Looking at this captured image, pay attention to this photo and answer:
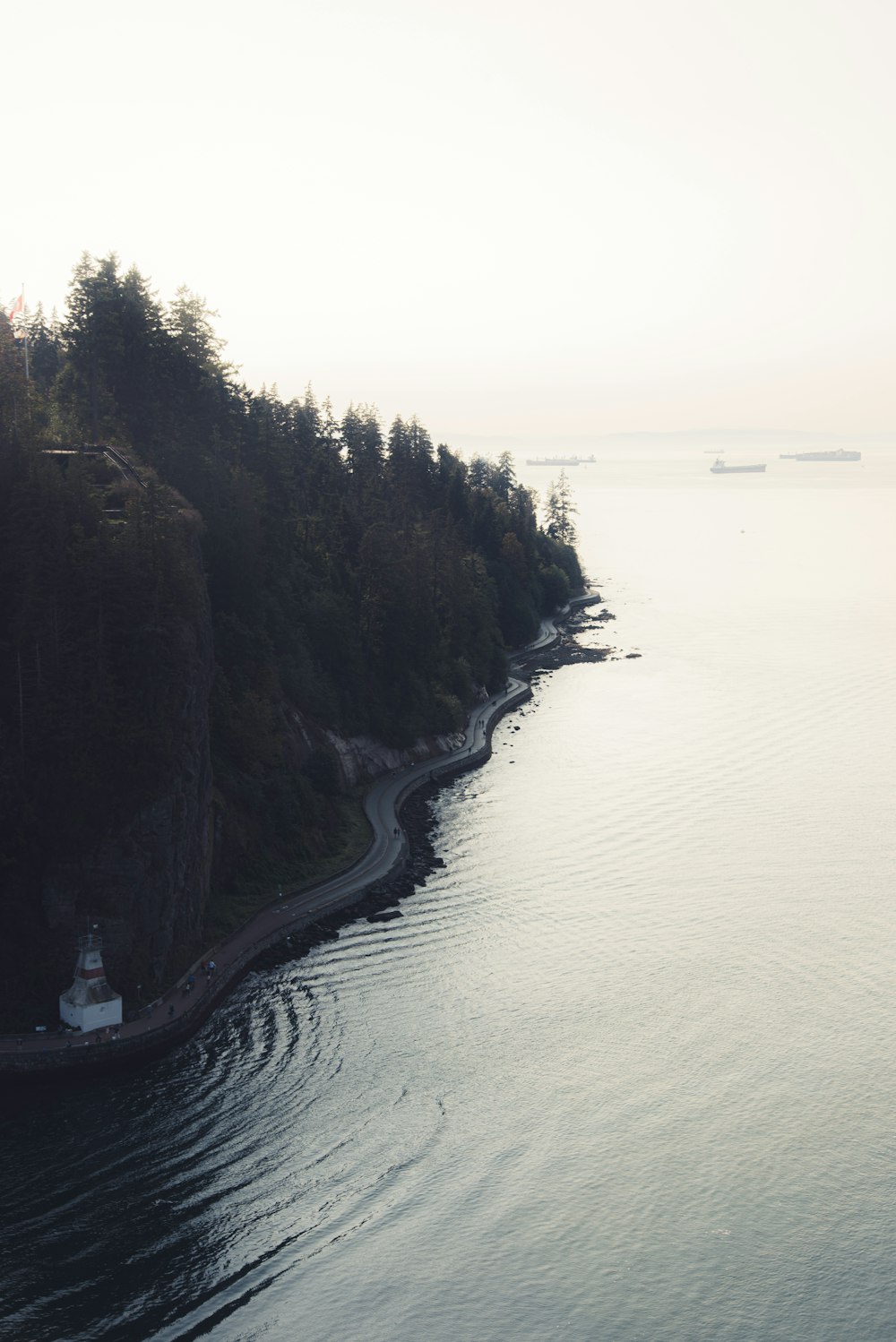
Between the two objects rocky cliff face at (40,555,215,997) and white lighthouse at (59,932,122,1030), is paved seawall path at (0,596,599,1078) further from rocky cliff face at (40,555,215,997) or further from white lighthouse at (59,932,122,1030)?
rocky cliff face at (40,555,215,997)

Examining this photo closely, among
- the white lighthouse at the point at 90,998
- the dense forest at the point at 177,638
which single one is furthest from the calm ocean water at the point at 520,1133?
the dense forest at the point at 177,638

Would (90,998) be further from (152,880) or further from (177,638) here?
(177,638)

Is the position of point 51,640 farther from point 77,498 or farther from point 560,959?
point 560,959

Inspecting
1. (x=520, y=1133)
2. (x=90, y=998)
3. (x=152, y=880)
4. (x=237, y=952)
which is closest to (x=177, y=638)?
(x=152, y=880)

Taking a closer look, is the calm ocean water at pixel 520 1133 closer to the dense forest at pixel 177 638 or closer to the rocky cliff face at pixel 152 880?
the rocky cliff face at pixel 152 880

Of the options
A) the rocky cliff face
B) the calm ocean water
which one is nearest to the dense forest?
the rocky cliff face

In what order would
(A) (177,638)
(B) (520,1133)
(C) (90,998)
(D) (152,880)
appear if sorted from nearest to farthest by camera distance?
(B) (520,1133), (C) (90,998), (D) (152,880), (A) (177,638)
